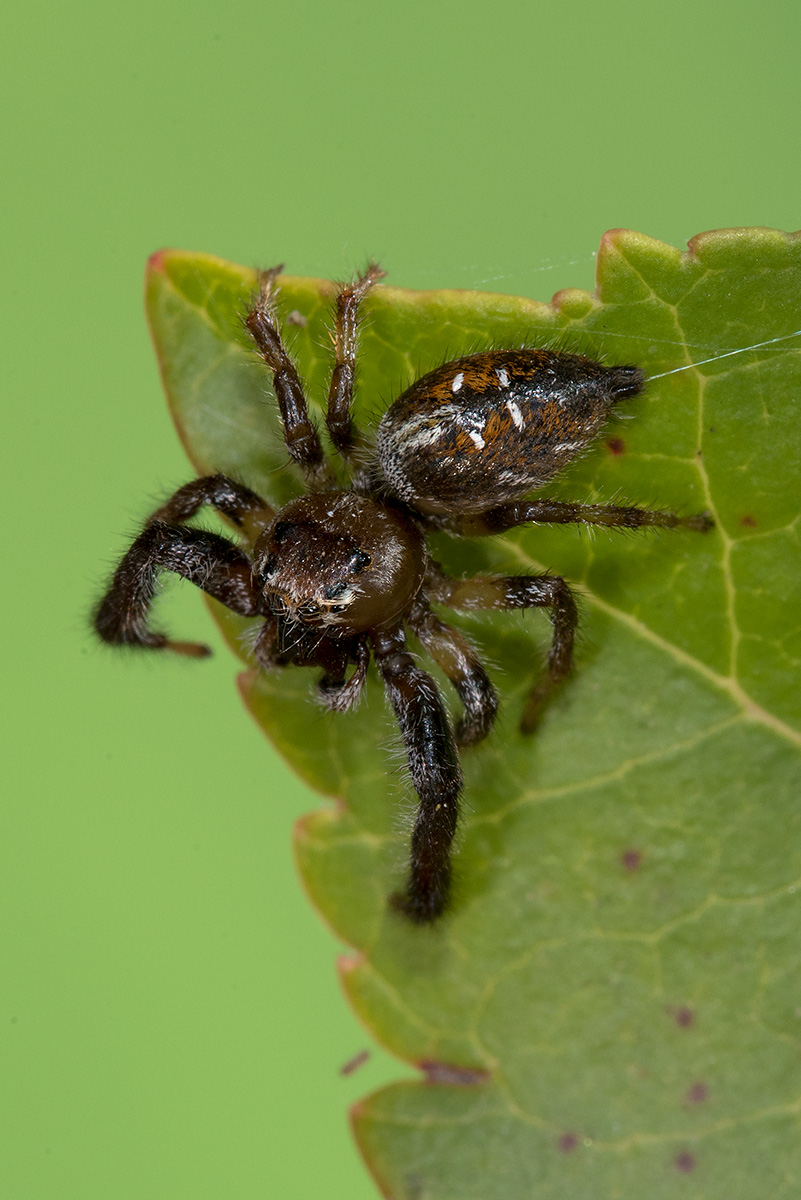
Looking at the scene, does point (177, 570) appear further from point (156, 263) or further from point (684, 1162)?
point (684, 1162)

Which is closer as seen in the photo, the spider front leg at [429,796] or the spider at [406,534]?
the spider at [406,534]

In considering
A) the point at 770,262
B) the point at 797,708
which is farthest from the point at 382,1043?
the point at 770,262

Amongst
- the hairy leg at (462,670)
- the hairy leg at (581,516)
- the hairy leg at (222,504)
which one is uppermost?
the hairy leg at (222,504)

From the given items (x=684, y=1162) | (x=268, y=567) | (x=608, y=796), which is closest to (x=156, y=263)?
(x=268, y=567)

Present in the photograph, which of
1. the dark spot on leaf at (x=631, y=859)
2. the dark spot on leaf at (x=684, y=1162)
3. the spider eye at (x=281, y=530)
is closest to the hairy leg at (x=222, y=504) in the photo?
the spider eye at (x=281, y=530)

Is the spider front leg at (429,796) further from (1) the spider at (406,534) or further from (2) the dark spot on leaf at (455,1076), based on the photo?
(2) the dark spot on leaf at (455,1076)

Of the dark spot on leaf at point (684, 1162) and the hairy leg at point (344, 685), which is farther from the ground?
the hairy leg at point (344, 685)

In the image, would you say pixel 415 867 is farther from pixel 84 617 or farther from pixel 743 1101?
pixel 84 617
